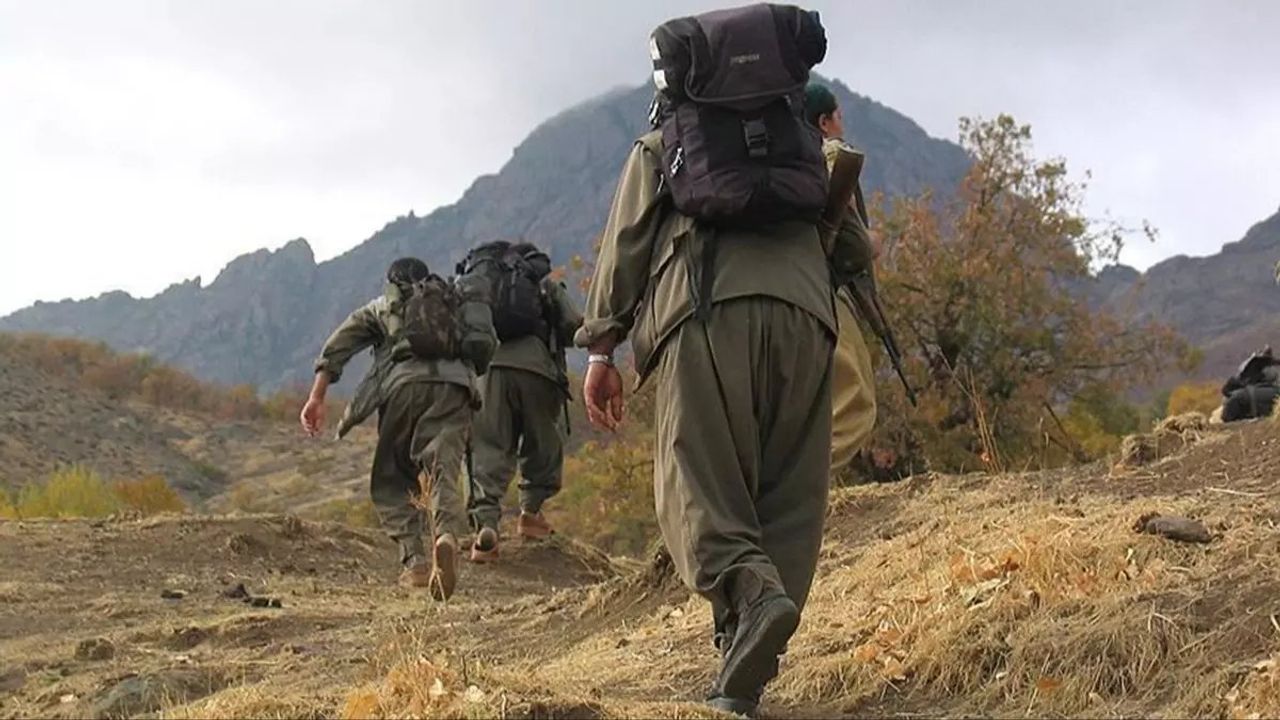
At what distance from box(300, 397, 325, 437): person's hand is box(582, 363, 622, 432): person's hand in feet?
14.5

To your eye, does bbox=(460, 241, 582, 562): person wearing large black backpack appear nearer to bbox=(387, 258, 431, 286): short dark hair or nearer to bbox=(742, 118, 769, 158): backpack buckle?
bbox=(387, 258, 431, 286): short dark hair

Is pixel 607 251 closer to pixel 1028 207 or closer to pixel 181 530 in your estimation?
pixel 181 530

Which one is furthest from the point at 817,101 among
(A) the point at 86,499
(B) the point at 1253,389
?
(A) the point at 86,499

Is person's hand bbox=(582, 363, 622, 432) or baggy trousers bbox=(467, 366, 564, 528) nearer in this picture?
person's hand bbox=(582, 363, 622, 432)

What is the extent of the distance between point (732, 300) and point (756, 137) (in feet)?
1.45

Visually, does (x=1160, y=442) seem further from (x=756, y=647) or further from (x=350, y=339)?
(x=756, y=647)

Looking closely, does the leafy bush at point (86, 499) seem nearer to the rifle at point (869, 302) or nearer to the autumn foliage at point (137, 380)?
the rifle at point (869, 302)

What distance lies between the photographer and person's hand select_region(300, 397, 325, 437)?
8.33m

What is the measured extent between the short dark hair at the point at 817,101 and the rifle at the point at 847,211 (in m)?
0.13

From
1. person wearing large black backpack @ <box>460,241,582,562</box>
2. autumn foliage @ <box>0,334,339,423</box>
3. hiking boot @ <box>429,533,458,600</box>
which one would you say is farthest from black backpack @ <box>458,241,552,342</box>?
autumn foliage @ <box>0,334,339,423</box>

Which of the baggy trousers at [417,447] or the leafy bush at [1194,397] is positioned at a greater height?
the baggy trousers at [417,447]

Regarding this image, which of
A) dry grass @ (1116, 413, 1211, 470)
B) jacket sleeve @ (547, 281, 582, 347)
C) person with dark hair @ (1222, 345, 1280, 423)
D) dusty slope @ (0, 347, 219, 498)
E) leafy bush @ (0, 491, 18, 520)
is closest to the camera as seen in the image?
dry grass @ (1116, 413, 1211, 470)

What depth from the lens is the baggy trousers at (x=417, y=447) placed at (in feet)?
27.1

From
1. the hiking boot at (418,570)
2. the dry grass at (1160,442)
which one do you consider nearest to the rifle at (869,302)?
the dry grass at (1160,442)
